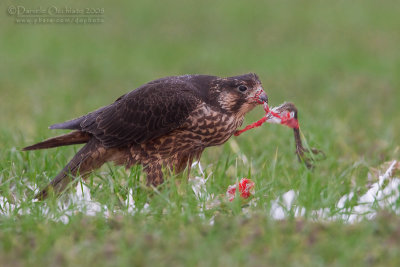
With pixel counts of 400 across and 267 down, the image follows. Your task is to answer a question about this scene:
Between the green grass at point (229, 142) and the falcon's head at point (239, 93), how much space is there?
43 cm

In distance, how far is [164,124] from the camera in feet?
15.9

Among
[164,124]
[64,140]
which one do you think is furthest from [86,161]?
[164,124]

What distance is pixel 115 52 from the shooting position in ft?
46.1

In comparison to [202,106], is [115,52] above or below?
below

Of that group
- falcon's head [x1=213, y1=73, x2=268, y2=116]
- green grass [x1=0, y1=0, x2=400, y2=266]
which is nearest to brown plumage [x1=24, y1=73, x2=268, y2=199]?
falcon's head [x1=213, y1=73, x2=268, y2=116]

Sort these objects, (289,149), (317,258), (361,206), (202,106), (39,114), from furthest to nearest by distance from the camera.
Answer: (39,114) < (289,149) < (202,106) < (361,206) < (317,258)

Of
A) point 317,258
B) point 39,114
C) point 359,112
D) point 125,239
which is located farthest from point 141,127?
point 359,112

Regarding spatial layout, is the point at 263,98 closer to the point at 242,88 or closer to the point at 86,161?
the point at 242,88

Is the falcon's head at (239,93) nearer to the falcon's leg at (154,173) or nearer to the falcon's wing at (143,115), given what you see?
the falcon's wing at (143,115)

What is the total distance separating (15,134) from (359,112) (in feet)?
15.6

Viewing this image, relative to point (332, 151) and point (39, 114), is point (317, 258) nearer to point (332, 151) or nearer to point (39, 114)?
point (332, 151)

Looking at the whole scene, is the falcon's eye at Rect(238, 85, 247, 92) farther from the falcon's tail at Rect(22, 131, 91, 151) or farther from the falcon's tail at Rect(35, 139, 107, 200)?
the falcon's tail at Rect(22, 131, 91, 151)

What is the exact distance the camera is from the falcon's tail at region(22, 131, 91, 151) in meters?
5.06

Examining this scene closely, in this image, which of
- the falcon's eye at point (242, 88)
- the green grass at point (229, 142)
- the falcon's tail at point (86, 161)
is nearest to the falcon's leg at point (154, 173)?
the green grass at point (229, 142)
